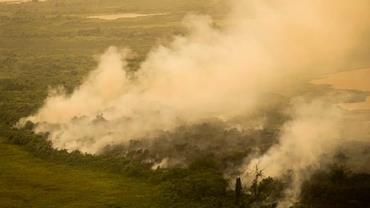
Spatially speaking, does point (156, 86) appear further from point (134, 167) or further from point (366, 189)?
point (366, 189)

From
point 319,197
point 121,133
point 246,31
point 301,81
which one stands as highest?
point 246,31

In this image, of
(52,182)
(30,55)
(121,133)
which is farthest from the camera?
(30,55)

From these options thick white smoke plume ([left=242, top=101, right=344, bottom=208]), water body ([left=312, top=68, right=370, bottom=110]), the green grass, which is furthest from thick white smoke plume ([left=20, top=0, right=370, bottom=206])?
the green grass

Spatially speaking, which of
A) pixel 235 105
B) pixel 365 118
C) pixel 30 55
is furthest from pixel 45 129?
pixel 30 55

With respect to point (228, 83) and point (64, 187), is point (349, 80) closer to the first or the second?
point (228, 83)

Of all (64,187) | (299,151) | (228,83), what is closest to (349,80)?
(228,83)

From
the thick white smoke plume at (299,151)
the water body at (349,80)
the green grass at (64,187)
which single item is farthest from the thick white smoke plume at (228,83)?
the green grass at (64,187)

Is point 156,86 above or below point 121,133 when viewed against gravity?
above
